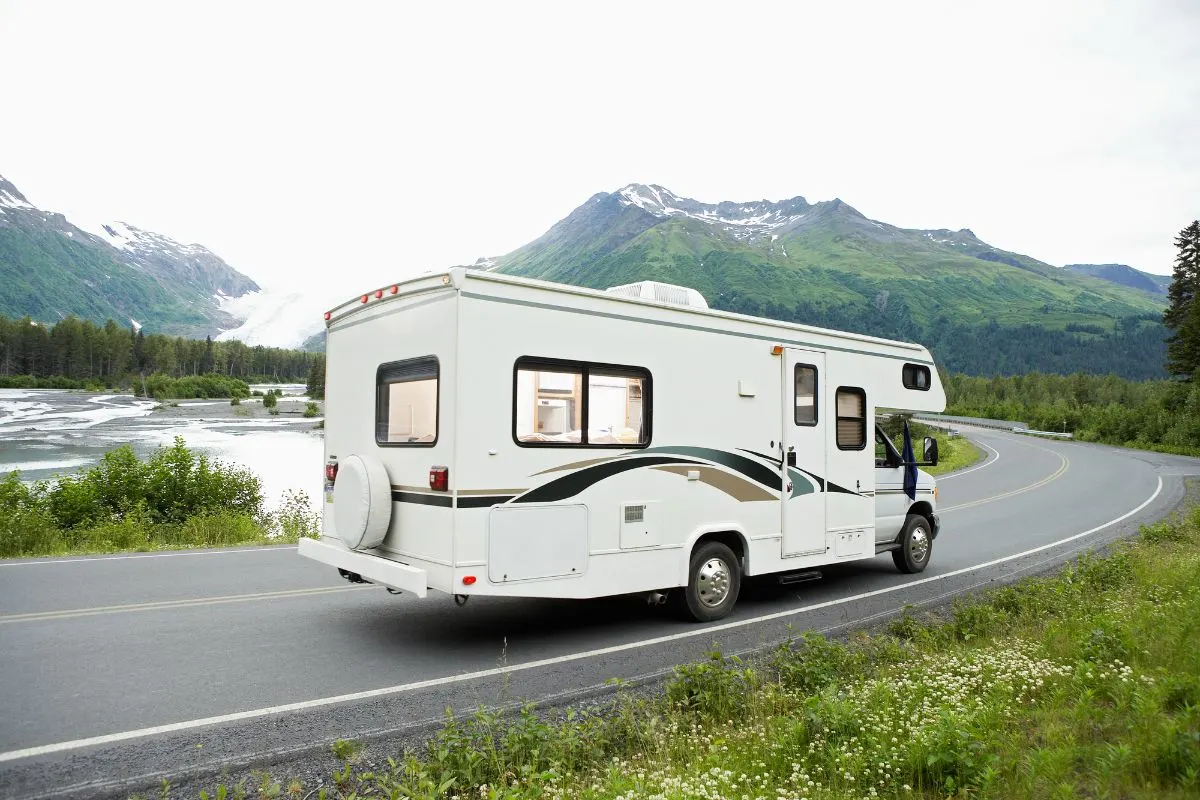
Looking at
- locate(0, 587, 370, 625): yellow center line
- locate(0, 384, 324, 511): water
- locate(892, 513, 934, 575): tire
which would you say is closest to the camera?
locate(0, 587, 370, 625): yellow center line

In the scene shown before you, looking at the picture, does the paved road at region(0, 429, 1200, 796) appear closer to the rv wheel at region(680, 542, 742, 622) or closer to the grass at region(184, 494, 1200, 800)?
the rv wheel at region(680, 542, 742, 622)

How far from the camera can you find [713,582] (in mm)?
7352

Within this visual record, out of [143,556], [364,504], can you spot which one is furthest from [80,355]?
[364,504]

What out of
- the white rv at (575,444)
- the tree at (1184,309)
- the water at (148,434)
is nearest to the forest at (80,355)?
the water at (148,434)

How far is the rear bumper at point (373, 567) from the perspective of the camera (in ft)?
18.6

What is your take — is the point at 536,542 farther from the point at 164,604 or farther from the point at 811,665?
the point at 164,604

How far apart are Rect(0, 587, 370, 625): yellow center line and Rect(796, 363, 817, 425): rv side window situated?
5421mm

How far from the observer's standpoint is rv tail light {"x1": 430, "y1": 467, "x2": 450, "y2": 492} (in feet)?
18.6

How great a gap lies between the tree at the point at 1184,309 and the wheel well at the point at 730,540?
180ft

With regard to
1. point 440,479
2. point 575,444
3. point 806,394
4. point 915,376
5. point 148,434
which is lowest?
point 148,434

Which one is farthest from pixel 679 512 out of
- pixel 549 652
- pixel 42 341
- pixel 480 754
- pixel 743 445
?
pixel 42 341

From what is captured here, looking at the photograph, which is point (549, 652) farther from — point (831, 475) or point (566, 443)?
point (831, 475)

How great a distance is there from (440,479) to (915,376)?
7095 millimetres

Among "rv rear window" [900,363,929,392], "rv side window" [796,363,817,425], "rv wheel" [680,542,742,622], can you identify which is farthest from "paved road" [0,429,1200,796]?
"rv rear window" [900,363,929,392]
